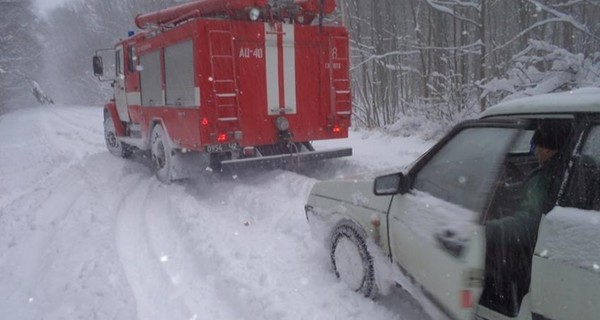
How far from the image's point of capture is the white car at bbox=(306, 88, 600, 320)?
90.6 inches

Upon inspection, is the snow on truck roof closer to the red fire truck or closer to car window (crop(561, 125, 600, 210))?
car window (crop(561, 125, 600, 210))

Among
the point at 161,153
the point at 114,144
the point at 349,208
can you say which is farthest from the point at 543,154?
the point at 114,144

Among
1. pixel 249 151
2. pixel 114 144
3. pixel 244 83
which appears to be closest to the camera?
pixel 244 83

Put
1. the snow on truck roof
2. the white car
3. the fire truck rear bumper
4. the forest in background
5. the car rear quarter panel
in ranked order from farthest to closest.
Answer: the forest in background
the fire truck rear bumper
the car rear quarter panel
the snow on truck roof
the white car

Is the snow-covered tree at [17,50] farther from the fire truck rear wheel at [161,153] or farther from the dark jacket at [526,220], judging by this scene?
the dark jacket at [526,220]

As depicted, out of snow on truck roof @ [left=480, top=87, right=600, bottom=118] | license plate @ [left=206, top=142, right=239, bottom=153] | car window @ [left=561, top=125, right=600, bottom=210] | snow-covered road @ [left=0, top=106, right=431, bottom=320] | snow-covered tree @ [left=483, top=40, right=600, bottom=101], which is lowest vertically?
snow-covered road @ [left=0, top=106, right=431, bottom=320]

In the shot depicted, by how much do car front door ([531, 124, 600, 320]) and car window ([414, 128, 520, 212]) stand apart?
38 cm

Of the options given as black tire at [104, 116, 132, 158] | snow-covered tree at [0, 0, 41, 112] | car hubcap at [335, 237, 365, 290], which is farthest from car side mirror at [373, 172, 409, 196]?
snow-covered tree at [0, 0, 41, 112]

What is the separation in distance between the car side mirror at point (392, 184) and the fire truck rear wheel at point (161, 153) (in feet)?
19.1

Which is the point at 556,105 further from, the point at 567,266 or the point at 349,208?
the point at 349,208

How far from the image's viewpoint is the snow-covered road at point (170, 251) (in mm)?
3941

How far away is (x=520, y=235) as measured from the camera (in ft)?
9.89

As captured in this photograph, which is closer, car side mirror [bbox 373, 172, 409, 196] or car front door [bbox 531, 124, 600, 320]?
car front door [bbox 531, 124, 600, 320]

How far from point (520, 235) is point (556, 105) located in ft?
2.91
